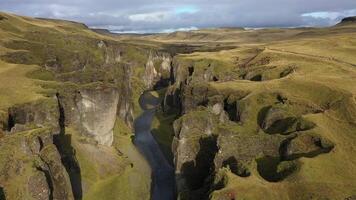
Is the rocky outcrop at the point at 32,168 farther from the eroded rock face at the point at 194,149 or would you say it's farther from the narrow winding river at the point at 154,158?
the eroded rock face at the point at 194,149

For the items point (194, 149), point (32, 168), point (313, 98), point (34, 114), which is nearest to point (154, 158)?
point (194, 149)

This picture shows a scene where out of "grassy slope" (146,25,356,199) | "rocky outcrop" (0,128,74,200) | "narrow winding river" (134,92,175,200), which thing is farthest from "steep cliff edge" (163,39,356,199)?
"rocky outcrop" (0,128,74,200)

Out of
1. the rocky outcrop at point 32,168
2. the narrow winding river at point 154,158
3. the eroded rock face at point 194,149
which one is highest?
the rocky outcrop at point 32,168

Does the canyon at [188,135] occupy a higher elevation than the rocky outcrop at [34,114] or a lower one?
lower

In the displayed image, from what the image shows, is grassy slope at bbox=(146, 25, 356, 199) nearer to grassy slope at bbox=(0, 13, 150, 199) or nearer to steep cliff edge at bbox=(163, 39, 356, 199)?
steep cliff edge at bbox=(163, 39, 356, 199)

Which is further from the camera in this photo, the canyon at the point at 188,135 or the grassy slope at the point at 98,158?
the grassy slope at the point at 98,158

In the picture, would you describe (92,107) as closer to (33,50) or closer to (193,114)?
(193,114)

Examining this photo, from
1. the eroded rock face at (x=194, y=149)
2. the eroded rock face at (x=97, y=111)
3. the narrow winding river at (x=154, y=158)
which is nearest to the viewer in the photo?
the eroded rock face at (x=194, y=149)

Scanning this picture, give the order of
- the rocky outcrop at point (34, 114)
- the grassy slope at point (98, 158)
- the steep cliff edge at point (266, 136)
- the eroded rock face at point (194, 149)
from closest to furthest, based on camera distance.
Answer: the steep cliff edge at point (266, 136) < the eroded rock face at point (194, 149) < the grassy slope at point (98, 158) < the rocky outcrop at point (34, 114)

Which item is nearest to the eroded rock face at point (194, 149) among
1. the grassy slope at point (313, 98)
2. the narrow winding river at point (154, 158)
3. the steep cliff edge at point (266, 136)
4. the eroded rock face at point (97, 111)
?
the steep cliff edge at point (266, 136)
